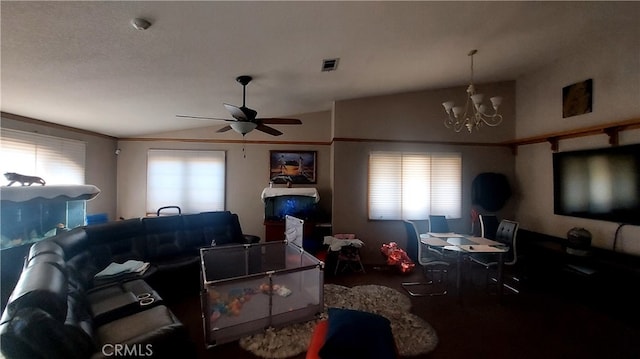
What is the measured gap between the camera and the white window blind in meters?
3.45

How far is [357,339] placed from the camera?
1.66 m

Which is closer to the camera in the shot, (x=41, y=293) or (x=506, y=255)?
(x=41, y=293)

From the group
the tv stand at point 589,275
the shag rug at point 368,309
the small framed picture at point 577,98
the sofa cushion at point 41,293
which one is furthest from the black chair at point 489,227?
the sofa cushion at point 41,293

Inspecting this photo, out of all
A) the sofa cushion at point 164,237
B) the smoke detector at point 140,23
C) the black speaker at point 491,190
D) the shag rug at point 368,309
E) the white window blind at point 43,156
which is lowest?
the shag rug at point 368,309

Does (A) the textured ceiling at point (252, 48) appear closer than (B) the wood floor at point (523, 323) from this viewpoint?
Yes

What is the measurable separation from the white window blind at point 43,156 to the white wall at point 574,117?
8.14m

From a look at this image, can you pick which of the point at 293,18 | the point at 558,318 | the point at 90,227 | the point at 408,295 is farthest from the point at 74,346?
the point at 558,318

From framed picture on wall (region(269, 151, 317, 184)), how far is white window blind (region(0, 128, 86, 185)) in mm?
3417

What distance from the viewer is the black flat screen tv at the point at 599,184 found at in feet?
10.6

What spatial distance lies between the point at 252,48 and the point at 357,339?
2674 mm

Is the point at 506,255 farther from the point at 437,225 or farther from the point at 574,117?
the point at 574,117

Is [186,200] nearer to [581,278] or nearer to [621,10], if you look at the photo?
[581,278]

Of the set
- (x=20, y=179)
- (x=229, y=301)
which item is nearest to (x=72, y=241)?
(x=20, y=179)

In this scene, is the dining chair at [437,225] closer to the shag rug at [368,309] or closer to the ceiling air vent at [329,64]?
the shag rug at [368,309]
